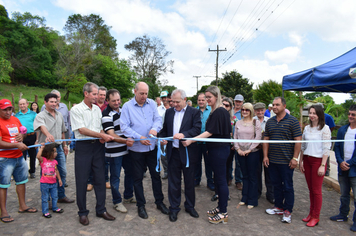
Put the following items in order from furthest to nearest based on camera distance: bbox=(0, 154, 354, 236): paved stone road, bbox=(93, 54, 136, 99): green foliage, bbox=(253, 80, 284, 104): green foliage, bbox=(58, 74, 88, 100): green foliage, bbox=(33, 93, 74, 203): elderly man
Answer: bbox=(93, 54, 136, 99): green foliage, bbox=(253, 80, 284, 104): green foliage, bbox=(58, 74, 88, 100): green foliage, bbox=(33, 93, 74, 203): elderly man, bbox=(0, 154, 354, 236): paved stone road

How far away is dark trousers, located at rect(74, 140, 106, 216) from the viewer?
11.5 feet

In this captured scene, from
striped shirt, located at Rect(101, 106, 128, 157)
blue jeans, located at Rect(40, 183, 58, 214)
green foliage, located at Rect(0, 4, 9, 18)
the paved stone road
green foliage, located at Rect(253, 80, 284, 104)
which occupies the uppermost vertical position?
green foliage, located at Rect(0, 4, 9, 18)

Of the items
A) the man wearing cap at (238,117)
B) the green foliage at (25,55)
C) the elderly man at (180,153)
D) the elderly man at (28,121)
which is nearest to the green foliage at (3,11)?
the green foliage at (25,55)

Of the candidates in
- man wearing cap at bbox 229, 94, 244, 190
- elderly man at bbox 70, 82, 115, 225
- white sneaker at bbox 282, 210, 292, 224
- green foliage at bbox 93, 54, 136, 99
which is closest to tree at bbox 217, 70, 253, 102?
green foliage at bbox 93, 54, 136, 99

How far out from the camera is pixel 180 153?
3689 mm

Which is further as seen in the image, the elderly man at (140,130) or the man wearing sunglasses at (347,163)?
the elderly man at (140,130)

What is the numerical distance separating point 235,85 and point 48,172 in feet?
99.4

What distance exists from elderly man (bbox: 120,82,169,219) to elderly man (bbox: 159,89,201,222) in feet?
0.93

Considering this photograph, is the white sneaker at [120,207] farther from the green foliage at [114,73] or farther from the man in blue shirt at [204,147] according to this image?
the green foliage at [114,73]

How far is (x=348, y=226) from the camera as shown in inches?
138

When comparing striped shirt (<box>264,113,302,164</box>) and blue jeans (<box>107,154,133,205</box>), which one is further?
blue jeans (<box>107,154,133,205</box>)

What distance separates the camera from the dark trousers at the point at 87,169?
3499mm

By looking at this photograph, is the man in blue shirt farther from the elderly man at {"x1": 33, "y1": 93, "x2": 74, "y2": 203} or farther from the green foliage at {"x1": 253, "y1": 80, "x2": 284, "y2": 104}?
the green foliage at {"x1": 253, "y1": 80, "x2": 284, "y2": 104}

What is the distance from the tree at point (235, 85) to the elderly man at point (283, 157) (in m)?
27.7
